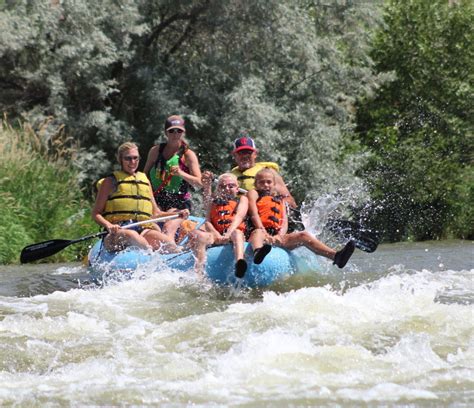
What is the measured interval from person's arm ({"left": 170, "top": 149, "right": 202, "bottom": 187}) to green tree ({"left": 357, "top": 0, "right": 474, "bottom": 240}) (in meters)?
6.13

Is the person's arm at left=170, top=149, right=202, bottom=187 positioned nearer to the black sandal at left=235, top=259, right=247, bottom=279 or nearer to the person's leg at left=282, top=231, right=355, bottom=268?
the person's leg at left=282, top=231, right=355, bottom=268

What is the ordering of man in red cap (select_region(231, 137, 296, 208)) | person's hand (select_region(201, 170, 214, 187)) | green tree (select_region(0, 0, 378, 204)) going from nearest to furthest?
person's hand (select_region(201, 170, 214, 187))
man in red cap (select_region(231, 137, 296, 208))
green tree (select_region(0, 0, 378, 204))

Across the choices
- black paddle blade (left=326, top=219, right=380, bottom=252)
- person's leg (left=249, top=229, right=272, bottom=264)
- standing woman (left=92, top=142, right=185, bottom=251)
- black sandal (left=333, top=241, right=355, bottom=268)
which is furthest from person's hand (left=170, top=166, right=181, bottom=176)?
black sandal (left=333, top=241, right=355, bottom=268)

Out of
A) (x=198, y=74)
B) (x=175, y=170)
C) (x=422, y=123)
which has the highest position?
(x=198, y=74)

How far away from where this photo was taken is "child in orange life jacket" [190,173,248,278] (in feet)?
26.8

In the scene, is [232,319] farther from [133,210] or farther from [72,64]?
[72,64]

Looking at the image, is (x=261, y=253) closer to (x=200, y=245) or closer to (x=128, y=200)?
(x=200, y=245)

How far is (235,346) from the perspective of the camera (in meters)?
5.84

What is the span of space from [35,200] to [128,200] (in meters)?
3.47

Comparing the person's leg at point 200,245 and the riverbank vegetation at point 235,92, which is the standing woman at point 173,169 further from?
the riverbank vegetation at point 235,92

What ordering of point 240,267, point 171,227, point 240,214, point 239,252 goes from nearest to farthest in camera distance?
1. point 240,267
2. point 239,252
3. point 240,214
4. point 171,227

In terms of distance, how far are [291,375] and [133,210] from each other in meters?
3.86

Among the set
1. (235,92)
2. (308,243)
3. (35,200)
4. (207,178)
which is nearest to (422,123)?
(235,92)

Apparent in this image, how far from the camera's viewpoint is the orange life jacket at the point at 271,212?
858 centimetres
